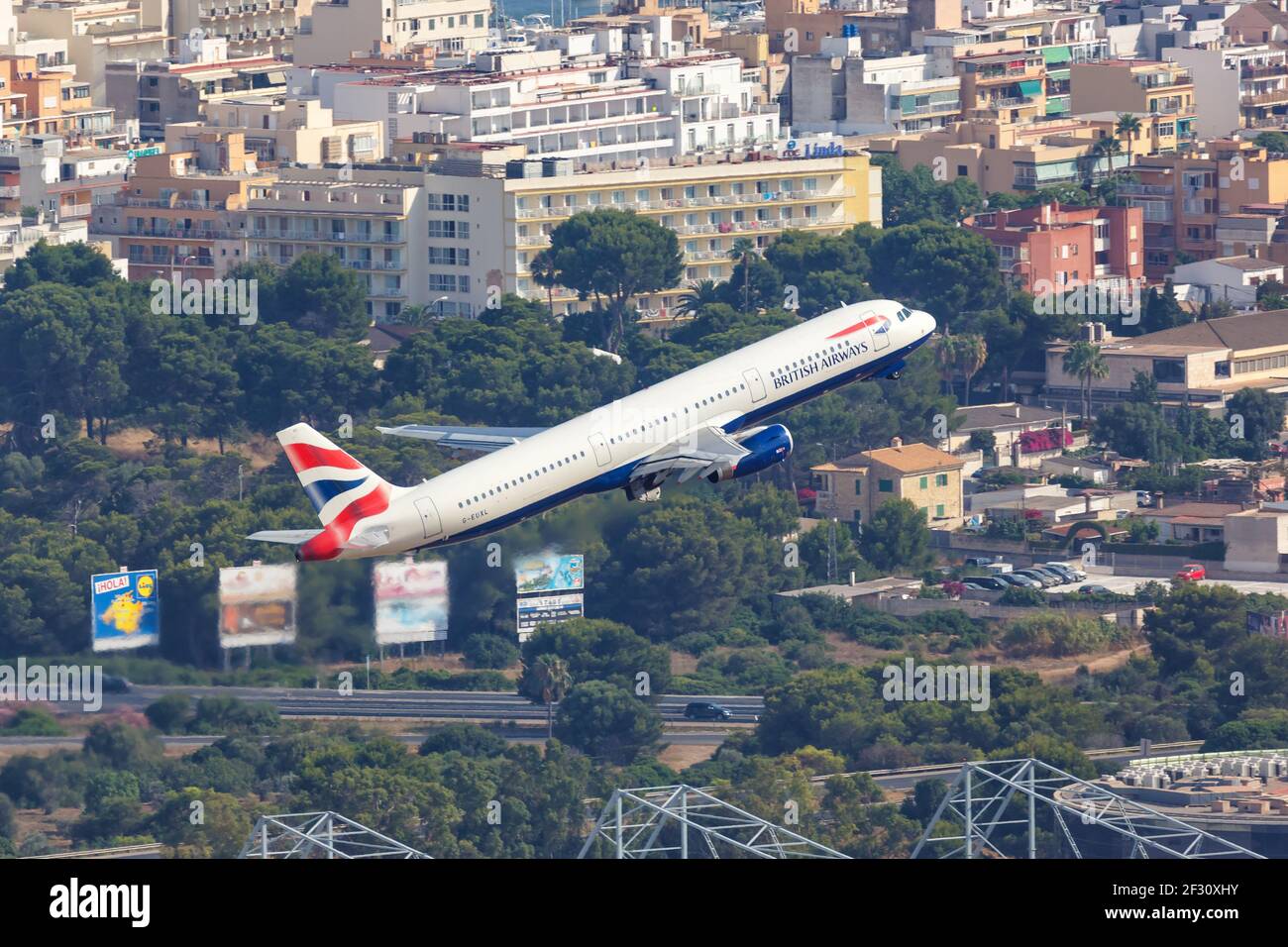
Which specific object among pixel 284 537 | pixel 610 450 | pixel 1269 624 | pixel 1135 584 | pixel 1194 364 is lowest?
pixel 1269 624

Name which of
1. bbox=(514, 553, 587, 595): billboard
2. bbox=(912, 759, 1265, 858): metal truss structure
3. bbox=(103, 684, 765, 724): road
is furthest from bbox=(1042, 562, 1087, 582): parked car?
bbox=(912, 759, 1265, 858): metal truss structure

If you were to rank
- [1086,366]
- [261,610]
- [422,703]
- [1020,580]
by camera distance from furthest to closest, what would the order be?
[1086,366], [1020,580], [422,703], [261,610]

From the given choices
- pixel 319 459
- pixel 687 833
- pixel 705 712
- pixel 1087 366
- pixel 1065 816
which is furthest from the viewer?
pixel 1087 366

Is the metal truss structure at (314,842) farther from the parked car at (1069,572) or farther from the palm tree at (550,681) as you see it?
the parked car at (1069,572)

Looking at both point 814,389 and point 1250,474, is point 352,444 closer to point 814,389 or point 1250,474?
point 1250,474

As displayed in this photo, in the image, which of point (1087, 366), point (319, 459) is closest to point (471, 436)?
point (319, 459)

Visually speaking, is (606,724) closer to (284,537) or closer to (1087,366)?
(284,537)

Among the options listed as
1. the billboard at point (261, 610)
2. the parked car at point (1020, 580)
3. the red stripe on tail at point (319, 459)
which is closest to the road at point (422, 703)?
the billboard at point (261, 610)
